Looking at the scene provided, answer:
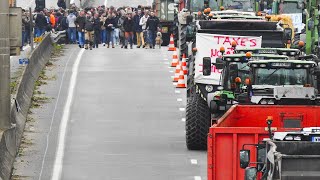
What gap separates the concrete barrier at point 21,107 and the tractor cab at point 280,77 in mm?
4638

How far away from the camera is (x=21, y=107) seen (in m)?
34.1

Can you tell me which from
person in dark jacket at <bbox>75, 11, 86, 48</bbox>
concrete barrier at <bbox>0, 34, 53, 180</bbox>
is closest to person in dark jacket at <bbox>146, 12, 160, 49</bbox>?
person in dark jacket at <bbox>75, 11, 86, 48</bbox>

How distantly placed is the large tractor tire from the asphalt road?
12.1 inches

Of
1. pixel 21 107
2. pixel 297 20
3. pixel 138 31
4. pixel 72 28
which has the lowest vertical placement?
pixel 21 107

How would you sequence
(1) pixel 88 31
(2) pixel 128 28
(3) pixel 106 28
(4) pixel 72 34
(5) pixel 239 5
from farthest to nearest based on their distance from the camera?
(4) pixel 72 34, (3) pixel 106 28, (2) pixel 128 28, (1) pixel 88 31, (5) pixel 239 5

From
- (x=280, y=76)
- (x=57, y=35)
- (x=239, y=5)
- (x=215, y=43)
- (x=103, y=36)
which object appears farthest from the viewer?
(x=103, y=36)

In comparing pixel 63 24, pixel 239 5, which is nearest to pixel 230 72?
pixel 239 5

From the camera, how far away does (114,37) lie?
55875mm

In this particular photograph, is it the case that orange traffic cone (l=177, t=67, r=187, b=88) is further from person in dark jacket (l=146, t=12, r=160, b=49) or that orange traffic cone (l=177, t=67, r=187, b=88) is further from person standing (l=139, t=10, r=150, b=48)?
person standing (l=139, t=10, r=150, b=48)

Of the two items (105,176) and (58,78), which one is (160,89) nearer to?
(58,78)

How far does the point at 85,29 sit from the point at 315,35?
13.3 metres

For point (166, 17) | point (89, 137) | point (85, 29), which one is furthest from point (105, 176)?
point (166, 17)

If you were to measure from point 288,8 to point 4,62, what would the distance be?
83.9 feet

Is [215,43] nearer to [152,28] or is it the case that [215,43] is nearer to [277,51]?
[277,51]
